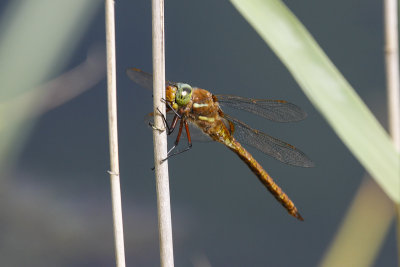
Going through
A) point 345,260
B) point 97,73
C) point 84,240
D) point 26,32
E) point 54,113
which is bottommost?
point 345,260

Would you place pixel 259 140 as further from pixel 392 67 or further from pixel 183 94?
pixel 392 67

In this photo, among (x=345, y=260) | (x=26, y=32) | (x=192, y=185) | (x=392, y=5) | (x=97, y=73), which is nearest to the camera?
(x=392, y=5)

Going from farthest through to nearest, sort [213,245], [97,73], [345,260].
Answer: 1. [213,245]
2. [97,73]
3. [345,260]

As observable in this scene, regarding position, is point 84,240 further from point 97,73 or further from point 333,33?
point 333,33

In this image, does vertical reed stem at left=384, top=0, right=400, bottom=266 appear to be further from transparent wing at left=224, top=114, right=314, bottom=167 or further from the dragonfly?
transparent wing at left=224, top=114, right=314, bottom=167

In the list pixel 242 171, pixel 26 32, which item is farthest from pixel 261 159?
pixel 26 32

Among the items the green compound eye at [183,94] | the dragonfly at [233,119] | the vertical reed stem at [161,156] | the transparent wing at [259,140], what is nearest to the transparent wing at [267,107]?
the dragonfly at [233,119]

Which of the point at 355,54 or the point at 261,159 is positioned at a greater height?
the point at 355,54
